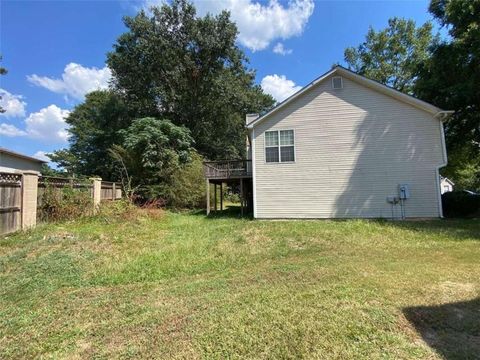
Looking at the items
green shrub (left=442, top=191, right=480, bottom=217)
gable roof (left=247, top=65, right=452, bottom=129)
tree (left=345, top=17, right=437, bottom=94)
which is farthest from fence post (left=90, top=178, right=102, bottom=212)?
tree (left=345, top=17, right=437, bottom=94)

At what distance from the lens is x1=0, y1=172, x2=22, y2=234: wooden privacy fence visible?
8.06 meters

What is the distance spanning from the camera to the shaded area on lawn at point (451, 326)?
3.19 metres

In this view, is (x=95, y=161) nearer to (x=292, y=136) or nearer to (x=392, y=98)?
(x=292, y=136)

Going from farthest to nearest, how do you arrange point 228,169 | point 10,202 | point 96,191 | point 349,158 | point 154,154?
point 154,154
point 228,169
point 96,191
point 349,158
point 10,202

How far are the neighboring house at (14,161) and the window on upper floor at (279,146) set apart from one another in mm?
15805

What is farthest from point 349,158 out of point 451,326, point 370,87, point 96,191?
point 96,191

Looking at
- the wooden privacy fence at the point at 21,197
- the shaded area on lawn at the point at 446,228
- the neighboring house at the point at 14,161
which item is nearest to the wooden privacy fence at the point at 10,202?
the wooden privacy fence at the point at 21,197

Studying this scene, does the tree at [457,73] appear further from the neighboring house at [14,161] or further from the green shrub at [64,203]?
the neighboring house at [14,161]

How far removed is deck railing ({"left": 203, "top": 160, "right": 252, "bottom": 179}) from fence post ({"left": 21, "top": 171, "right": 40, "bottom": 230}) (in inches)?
330

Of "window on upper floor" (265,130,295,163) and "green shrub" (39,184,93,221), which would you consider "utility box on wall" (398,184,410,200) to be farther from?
"green shrub" (39,184,93,221)

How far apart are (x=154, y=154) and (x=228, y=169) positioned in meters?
7.10

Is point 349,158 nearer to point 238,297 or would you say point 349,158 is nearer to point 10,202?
point 238,297

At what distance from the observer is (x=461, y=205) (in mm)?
14797

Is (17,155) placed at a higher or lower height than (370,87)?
lower
